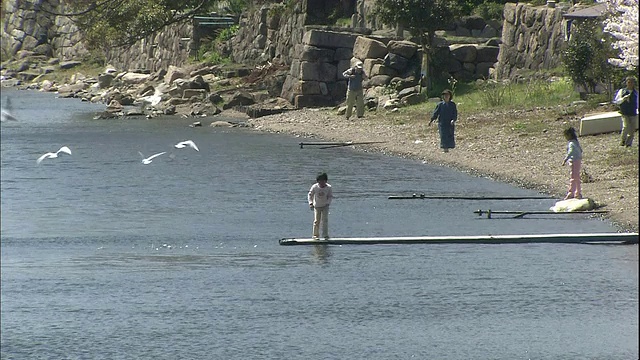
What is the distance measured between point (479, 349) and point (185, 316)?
5.29m

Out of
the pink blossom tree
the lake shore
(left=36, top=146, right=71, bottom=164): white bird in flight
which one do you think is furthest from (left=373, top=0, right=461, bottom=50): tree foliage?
(left=36, top=146, right=71, bottom=164): white bird in flight

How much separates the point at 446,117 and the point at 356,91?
13.6 meters

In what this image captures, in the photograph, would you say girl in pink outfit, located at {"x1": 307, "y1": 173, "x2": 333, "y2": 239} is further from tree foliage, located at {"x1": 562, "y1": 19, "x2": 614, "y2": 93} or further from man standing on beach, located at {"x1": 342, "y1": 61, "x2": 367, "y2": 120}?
man standing on beach, located at {"x1": 342, "y1": 61, "x2": 367, "y2": 120}

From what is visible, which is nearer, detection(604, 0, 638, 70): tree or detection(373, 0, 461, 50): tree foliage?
detection(604, 0, 638, 70): tree

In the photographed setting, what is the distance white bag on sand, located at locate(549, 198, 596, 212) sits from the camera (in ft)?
82.9

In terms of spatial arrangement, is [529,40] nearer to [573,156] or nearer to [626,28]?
[626,28]

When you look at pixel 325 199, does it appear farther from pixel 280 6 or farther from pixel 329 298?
pixel 280 6

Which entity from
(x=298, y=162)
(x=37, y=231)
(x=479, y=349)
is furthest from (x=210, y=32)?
(x=479, y=349)

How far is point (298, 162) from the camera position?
37250mm

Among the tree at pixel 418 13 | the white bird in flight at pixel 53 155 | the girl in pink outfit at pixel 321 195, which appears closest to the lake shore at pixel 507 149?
the tree at pixel 418 13

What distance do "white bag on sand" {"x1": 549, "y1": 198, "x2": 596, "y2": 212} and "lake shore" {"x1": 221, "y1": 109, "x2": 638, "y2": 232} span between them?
1.41 ft

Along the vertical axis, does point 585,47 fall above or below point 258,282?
above

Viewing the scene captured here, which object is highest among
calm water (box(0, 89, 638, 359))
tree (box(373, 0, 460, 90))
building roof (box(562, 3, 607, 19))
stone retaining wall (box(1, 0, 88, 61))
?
building roof (box(562, 3, 607, 19))

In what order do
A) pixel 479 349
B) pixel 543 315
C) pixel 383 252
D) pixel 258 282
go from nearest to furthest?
pixel 479 349, pixel 543 315, pixel 258 282, pixel 383 252
